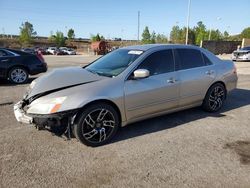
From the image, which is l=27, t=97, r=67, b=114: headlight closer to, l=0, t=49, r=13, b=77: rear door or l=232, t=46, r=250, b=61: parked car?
l=0, t=49, r=13, b=77: rear door

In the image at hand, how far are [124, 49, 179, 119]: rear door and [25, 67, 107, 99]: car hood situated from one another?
2.00 feet

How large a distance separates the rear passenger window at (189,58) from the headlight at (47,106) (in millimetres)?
2504

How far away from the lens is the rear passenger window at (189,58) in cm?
509

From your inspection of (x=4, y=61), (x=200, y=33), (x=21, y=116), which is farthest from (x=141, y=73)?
(x=200, y=33)

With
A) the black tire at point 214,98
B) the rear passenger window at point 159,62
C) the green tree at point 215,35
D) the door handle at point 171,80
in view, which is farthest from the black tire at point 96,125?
the green tree at point 215,35

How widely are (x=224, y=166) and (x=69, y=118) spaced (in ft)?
7.34

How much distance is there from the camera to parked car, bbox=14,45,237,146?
3.79 meters

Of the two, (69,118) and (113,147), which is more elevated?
(69,118)

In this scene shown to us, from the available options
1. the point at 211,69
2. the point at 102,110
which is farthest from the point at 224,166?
the point at 211,69

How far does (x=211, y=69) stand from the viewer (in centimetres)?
557

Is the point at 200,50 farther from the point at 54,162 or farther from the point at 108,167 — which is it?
the point at 54,162

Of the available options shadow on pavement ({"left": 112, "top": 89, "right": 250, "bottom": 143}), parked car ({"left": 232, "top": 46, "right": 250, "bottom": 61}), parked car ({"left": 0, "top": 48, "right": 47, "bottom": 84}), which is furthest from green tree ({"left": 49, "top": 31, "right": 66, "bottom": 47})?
shadow on pavement ({"left": 112, "top": 89, "right": 250, "bottom": 143})

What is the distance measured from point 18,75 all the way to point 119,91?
667 cm

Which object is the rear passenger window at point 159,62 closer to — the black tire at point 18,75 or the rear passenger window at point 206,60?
the rear passenger window at point 206,60
